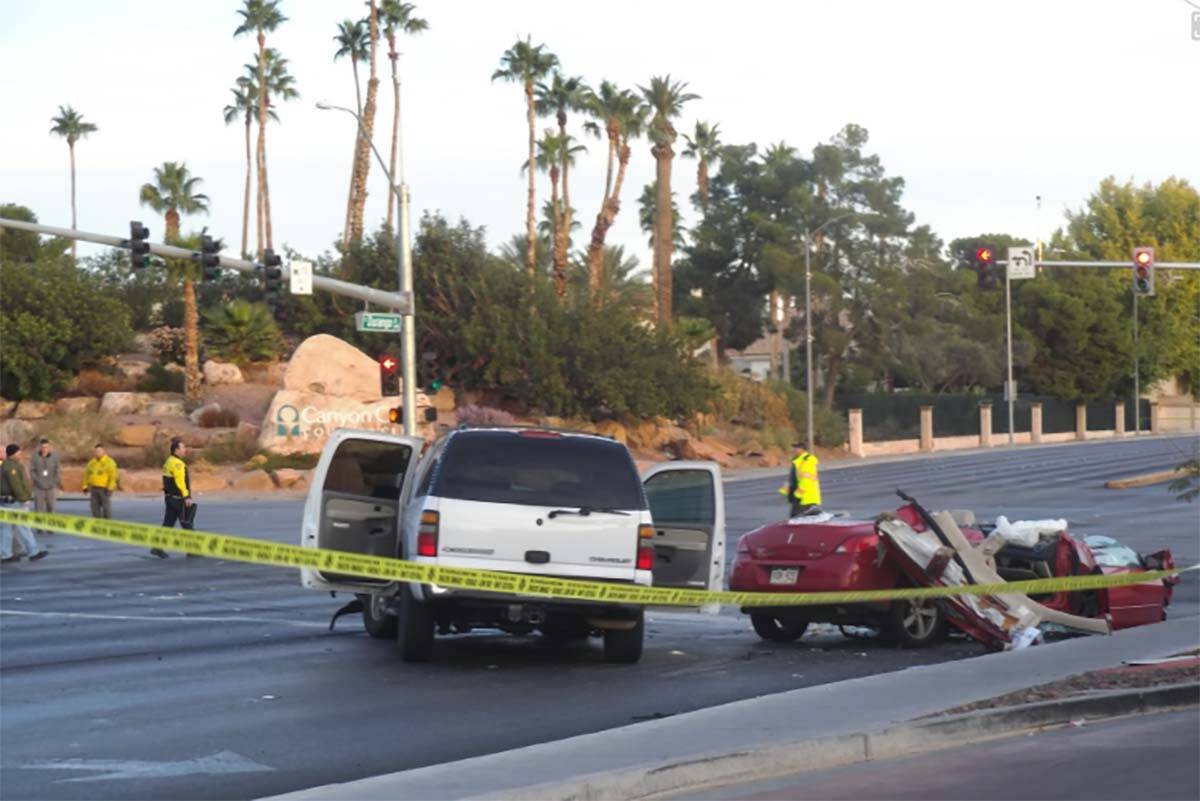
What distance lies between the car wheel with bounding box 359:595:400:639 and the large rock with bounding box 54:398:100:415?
43.0m

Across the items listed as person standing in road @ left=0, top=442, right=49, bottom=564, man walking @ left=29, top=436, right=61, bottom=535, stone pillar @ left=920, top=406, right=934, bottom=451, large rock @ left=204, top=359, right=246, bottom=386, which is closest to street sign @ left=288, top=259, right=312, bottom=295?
man walking @ left=29, top=436, right=61, bottom=535

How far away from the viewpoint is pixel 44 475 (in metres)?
27.5

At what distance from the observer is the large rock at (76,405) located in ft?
184

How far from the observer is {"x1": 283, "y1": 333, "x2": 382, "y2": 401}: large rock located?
54594 millimetres

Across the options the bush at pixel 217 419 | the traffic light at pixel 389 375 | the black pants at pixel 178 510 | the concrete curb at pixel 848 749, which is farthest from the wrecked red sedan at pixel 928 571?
the bush at pixel 217 419

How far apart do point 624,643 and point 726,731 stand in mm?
3811

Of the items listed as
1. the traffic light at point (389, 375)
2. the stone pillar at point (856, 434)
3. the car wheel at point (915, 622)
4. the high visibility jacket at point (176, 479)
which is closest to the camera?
the car wheel at point (915, 622)

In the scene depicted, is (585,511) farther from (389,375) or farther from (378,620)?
(389,375)

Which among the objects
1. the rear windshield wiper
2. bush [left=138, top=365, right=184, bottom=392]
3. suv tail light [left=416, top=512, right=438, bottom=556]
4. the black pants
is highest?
bush [left=138, top=365, right=184, bottom=392]

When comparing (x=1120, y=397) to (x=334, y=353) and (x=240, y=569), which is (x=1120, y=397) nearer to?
(x=334, y=353)

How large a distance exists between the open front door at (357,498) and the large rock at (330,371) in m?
40.2

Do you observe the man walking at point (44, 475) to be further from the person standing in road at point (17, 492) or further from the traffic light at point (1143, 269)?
the traffic light at point (1143, 269)

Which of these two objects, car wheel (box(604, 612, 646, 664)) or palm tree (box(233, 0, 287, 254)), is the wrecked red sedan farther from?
palm tree (box(233, 0, 287, 254))

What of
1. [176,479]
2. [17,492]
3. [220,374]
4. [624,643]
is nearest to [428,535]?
[624,643]
